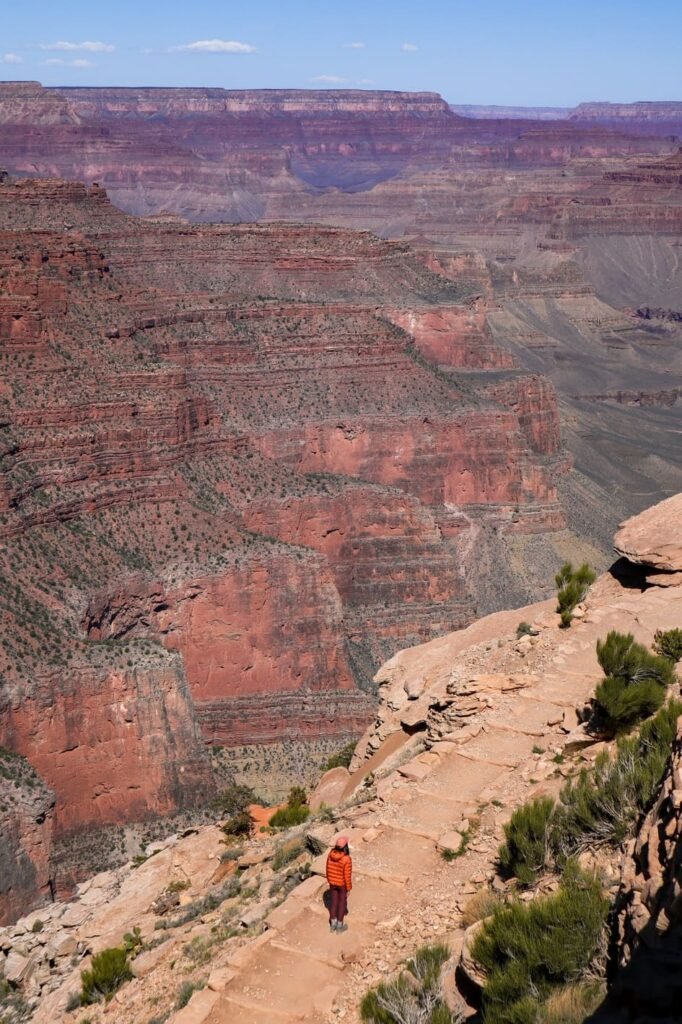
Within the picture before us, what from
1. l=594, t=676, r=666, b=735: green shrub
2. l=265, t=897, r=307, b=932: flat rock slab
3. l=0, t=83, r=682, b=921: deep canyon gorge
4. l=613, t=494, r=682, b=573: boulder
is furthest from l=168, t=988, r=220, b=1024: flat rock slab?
l=0, t=83, r=682, b=921: deep canyon gorge

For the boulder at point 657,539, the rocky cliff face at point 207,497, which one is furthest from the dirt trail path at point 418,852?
the rocky cliff face at point 207,497

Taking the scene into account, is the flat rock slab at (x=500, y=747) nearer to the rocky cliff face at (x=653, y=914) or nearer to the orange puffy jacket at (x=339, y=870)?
the orange puffy jacket at (x=339, y=870)

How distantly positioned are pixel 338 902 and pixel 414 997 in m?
2.86

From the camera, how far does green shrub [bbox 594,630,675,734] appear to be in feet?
70.6

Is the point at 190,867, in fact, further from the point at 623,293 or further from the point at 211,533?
the point at 623,293

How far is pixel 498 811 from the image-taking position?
20406 millimetres

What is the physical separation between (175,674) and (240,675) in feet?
23.3

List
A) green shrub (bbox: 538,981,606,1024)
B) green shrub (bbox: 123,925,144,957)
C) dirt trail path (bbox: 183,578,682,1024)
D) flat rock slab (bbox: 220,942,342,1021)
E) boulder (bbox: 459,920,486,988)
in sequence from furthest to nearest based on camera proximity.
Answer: green shrub (bbox: 123,925,144,957) < dirt trail path (bbox: 183,578,682,1024) < flat rock slab (bbox: 220,942,342,1021) < boulder (bbox: 459,920,486,988) < green shrub (bbox: 538,981,606,1024)

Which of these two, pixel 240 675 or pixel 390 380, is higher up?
pixel 390 380

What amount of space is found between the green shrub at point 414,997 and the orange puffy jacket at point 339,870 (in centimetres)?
197

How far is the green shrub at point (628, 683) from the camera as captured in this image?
21.5 metres

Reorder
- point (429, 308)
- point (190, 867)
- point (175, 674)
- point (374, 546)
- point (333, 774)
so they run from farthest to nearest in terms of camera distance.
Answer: point (429, 308)
point (374, 546)
point (175, 674)
point (333, 774)
point (190, 867)

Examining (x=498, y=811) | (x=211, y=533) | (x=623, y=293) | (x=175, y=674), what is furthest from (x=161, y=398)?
(x=623, y=293)

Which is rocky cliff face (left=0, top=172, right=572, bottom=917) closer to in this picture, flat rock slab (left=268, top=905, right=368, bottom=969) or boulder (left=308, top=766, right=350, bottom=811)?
boulder (left=308, top=766, right=350, bottom=811)
